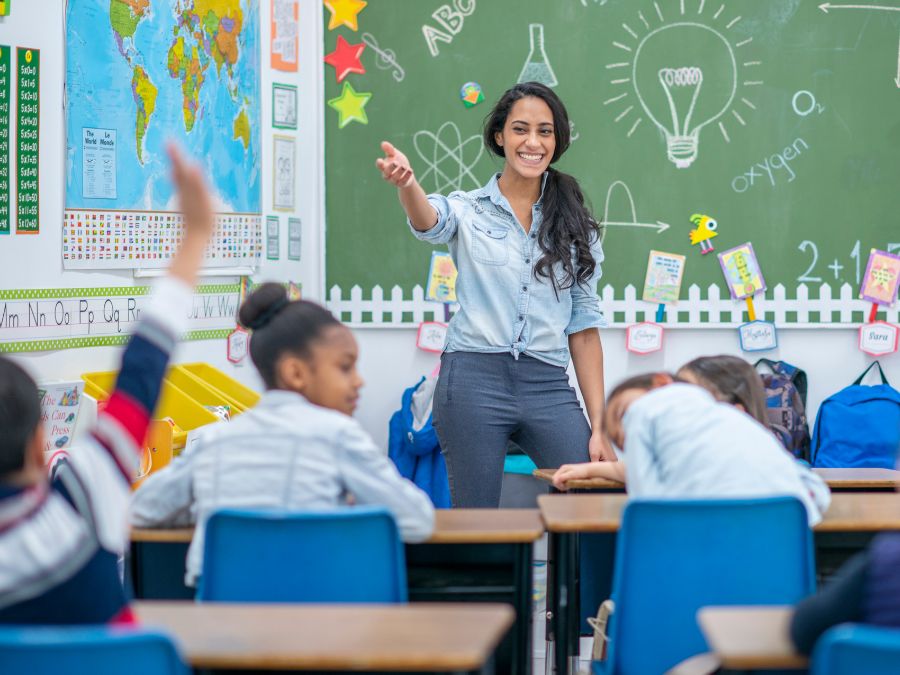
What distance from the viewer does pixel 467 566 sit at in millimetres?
2318

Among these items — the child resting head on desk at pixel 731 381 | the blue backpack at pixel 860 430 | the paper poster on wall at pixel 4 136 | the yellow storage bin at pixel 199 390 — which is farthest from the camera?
the blue backpack at pixel 860 430

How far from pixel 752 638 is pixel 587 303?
74.2 inches

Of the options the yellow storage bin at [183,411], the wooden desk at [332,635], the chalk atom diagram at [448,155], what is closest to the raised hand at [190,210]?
the wooden desk at [332,635]

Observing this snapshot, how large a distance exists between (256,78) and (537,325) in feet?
6.77

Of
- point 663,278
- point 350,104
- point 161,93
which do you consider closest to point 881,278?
point 663,278

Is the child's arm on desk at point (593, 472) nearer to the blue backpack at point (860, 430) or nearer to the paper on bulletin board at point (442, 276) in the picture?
the blue backpack at point (860, 430)

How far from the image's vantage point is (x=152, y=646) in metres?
1.28

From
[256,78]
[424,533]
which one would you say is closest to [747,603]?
[424,533]

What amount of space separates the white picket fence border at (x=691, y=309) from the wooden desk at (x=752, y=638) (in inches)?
137

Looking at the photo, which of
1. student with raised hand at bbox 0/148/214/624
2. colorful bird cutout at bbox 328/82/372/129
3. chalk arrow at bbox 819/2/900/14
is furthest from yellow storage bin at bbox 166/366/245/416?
chalk arrow at bbox 819/2/900/14

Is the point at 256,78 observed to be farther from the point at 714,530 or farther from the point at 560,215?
the point at 714,530

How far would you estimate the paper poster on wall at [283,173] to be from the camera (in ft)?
15.9

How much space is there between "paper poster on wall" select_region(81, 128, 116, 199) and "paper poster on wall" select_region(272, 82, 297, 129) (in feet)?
3.85

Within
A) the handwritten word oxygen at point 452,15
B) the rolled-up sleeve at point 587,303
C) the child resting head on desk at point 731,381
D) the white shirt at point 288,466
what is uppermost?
the handwritten word oxygen at point 452,15
